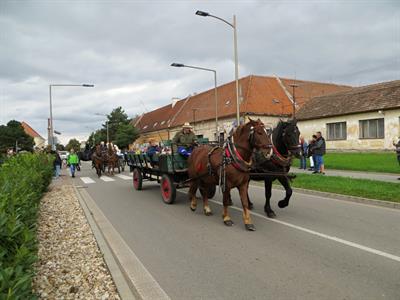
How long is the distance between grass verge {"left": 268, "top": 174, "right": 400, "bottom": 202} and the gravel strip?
271 inches

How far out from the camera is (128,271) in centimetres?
430

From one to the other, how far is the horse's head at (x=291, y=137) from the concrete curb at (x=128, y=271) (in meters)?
3.62

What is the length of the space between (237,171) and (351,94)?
26.8 meters

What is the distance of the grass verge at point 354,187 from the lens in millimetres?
8711

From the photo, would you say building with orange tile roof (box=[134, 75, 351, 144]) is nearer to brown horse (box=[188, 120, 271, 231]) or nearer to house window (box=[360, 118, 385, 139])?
house window (box=[360, 118, 385, 139])

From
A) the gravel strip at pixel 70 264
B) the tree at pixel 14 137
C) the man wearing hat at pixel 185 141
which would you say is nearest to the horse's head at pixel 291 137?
the man wearing hat at pixel 185 141

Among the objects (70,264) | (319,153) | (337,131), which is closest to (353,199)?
(319,153)

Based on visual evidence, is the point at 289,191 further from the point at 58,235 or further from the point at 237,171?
the point at 58,235

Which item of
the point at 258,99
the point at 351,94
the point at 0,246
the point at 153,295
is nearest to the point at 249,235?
the point at 153,295

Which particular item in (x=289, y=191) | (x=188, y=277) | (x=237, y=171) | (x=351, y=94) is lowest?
(x=188, y=277)

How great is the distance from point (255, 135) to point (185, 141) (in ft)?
10.7

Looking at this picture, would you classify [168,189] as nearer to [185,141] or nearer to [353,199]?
[185,141]

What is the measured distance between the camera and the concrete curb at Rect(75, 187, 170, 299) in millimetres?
3694

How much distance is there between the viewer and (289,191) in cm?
687
